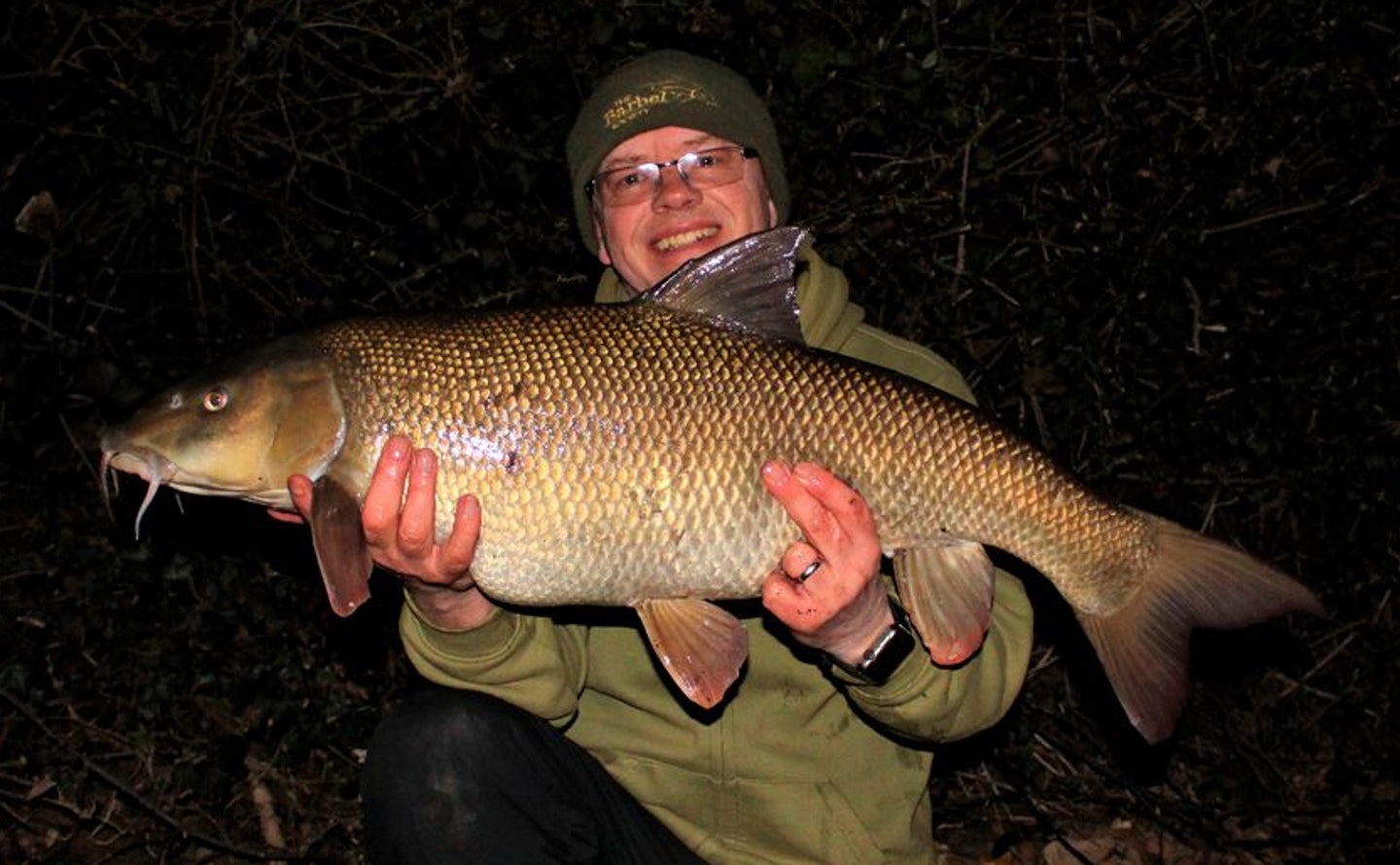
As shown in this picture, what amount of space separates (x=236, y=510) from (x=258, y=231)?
Result: 0.73 m

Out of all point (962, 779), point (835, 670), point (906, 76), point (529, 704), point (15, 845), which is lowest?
point (15, 845)

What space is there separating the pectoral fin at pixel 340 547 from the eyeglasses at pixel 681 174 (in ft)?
2.59

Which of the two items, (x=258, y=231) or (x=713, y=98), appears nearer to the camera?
(x=713, y=98)

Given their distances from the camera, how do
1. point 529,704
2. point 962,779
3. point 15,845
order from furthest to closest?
point 962,779, point 15,845, point 529,704

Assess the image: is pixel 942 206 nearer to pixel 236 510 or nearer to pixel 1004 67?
pixel 1004 67

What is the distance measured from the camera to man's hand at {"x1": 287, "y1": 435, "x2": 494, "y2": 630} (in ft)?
5.73

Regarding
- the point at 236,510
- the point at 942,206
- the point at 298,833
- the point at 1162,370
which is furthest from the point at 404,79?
the point at 1162,370

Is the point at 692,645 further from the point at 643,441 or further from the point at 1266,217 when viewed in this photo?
the point at 1266,217

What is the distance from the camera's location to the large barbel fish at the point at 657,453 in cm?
178

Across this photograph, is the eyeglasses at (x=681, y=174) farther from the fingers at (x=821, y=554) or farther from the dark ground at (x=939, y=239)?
the dark ground at (x=939, y=239)

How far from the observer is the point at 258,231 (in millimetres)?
3326

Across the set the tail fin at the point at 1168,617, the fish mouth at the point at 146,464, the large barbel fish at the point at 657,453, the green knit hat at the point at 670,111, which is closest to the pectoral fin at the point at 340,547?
the large barbel fish at the point at 657,453

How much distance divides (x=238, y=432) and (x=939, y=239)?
203cm

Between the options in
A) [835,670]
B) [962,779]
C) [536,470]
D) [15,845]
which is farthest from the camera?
[962,779]
